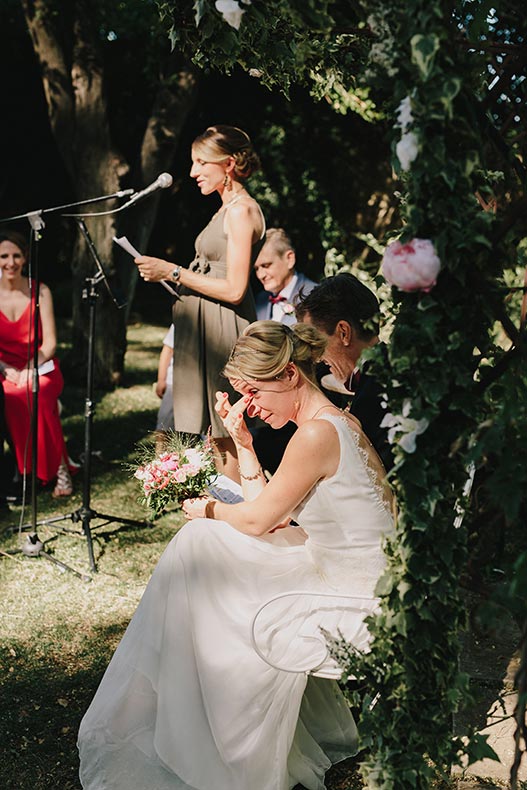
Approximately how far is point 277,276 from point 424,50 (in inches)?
137

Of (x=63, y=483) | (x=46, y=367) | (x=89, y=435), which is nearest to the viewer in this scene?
(x=89, y=435)

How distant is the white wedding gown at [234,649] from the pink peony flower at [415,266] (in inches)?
32.6

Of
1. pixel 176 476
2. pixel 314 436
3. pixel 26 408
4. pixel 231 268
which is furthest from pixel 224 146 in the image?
pixel 26 408

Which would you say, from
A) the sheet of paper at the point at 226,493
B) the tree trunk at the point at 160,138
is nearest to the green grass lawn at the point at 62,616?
the sheet of paper at the point at 226,493

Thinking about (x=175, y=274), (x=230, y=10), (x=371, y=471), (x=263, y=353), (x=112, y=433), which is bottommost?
(x=112, y=433)

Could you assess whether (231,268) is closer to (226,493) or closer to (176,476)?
(226,493)

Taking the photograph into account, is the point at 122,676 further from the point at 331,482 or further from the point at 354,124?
the point at 354,124

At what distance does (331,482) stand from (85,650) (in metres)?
1.60

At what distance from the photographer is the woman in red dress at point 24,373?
18.2 feet

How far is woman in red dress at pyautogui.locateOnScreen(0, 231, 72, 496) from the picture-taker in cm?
554

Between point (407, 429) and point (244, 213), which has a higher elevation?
point (407, 429)

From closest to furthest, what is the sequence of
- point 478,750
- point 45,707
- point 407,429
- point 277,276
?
point 407,429
point 478,750
point 45,707
point 277,276

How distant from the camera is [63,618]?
3855 millimetres

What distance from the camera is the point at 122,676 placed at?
2.73 meters
